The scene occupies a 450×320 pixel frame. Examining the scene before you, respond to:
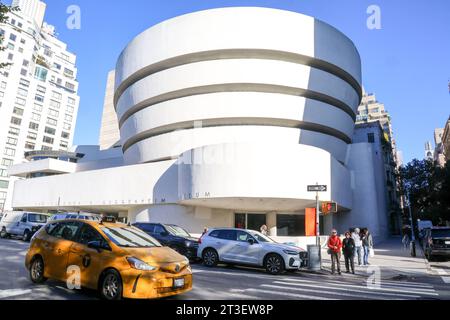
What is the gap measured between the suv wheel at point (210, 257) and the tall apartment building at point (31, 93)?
211 ft

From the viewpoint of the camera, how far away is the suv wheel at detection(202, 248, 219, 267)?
1330 cm

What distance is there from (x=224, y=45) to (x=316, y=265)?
76.3 feet

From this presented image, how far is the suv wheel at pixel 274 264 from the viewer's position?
12.0 meters

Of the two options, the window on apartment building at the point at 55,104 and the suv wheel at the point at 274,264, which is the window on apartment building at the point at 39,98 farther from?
the suv wheel at the point at 274,264

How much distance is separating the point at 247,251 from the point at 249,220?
57.1 feet

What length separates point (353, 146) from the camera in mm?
37219

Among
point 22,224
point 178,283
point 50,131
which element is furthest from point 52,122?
point 178,283

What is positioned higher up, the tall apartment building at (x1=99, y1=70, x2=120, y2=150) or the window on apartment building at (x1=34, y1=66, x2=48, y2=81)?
the window on apartment building at (x1=34, y1=66, x2=48, y2=81)

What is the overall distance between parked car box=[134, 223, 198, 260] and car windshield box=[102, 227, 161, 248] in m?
7.05

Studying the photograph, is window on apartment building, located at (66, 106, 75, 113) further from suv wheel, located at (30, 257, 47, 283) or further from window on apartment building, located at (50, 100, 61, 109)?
suv wheel, located at (30, 257, 47, 283)

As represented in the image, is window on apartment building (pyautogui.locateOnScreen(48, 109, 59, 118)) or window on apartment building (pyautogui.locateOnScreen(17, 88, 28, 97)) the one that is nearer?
window on apartment building (pyautogui.locateOnScreen(17, 88, 28, 97))

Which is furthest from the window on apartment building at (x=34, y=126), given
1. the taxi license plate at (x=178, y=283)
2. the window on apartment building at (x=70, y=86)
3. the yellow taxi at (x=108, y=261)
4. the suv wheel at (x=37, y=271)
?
the taxi license plate at (x=178, y=283)

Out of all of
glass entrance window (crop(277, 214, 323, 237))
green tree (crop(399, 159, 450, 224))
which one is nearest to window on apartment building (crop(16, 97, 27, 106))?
glass entrance window (crop(277, 214, 323, 237))
